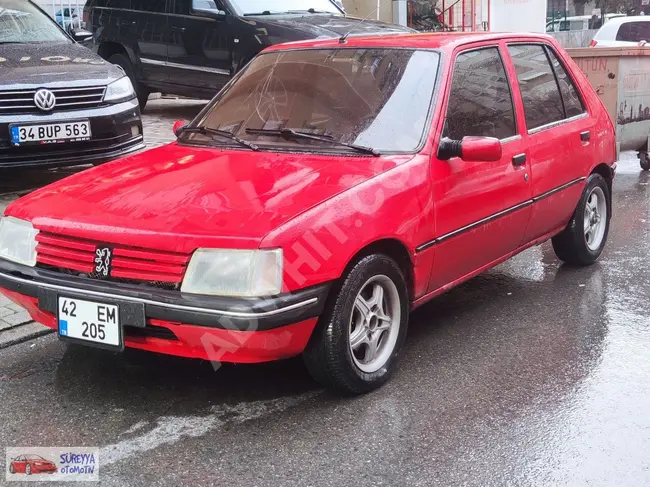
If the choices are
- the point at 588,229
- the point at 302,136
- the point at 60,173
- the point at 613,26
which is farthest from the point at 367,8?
the point at 302,136

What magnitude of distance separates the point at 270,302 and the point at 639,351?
2.07m

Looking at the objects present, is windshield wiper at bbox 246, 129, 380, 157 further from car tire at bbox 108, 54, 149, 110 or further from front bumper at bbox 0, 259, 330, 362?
car tire at bbox 108, 54, 149, 110

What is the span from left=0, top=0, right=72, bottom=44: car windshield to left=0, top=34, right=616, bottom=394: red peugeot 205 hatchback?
12.4 feet

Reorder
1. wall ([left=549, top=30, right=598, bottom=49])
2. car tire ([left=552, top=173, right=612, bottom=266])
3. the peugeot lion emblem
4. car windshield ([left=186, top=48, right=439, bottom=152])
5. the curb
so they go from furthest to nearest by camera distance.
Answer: wall ([left=549, top=30, right=598, bottom=49]) < car tire ([left=552, top=173, right=612, bottom=266]) < the curb < car windshield ([left=186, top=48, right=439, bottom=152]) < the peugeot lion emblem

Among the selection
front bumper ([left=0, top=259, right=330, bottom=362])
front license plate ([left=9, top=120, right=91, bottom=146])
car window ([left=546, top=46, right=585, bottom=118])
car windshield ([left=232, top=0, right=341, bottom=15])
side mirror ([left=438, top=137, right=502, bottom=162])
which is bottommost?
front bumper ([left=0, top=259, right=330, bottom=362])

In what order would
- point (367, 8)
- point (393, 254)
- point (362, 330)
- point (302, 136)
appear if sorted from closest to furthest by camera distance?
1. point (362, 330)
2. point (393, 254)
3. point (302, 136)
4. point (367, 8)

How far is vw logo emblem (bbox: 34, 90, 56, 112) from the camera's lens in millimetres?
6793

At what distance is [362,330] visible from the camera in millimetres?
3756

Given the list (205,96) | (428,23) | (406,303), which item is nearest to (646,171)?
(205,96)

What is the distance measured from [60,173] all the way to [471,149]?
17.7 ft

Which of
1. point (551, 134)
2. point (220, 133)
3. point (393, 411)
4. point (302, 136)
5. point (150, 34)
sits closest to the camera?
point (393, 411)

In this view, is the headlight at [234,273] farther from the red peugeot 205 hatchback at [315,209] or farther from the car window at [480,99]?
the car window at [480,99]

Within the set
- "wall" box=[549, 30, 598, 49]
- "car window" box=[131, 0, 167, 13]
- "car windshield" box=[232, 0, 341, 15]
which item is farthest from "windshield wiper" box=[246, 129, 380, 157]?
"wall" box=[549, 30, 598, 49]

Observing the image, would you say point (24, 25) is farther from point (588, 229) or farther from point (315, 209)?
point (315, 209)
